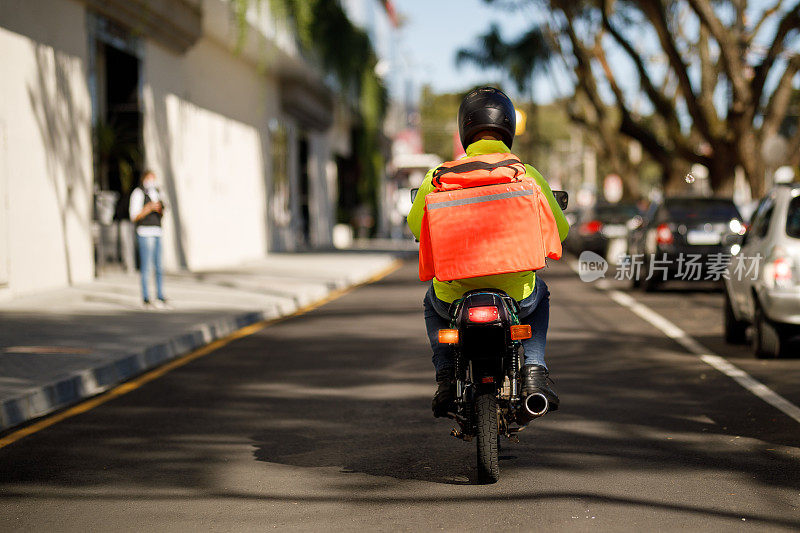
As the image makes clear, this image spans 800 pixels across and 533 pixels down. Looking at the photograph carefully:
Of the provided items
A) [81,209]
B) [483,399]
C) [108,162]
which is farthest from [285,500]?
[108,162]

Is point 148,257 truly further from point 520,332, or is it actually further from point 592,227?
point 592,227

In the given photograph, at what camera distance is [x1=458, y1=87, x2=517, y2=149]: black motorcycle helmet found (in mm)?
5930

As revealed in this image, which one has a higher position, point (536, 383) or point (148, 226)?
point (148, 226)

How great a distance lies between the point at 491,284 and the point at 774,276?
5483mm

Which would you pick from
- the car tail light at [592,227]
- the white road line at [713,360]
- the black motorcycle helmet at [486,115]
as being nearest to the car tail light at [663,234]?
the white road line at [713,360]

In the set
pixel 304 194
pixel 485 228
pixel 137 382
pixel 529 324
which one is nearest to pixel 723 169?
pixel 304 194

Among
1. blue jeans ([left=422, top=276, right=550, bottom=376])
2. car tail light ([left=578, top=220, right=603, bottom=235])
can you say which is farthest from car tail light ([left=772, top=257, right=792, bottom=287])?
car tail light ([left=578, top=220, right=603, bottom=235])

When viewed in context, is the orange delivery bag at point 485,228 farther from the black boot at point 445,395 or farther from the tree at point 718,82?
the tree at point 718,82

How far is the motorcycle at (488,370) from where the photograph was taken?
18.5 feet

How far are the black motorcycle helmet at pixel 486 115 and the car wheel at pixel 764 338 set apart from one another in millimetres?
5543

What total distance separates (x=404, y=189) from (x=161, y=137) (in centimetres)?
2768

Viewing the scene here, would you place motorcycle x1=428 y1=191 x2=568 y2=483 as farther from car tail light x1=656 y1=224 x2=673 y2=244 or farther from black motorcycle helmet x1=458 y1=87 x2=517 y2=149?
car tail light x1=656 y1=224 x2=673 y2=244

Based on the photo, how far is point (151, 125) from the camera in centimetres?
2288

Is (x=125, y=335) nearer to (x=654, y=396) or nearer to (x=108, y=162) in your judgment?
(x=654, y=396)
